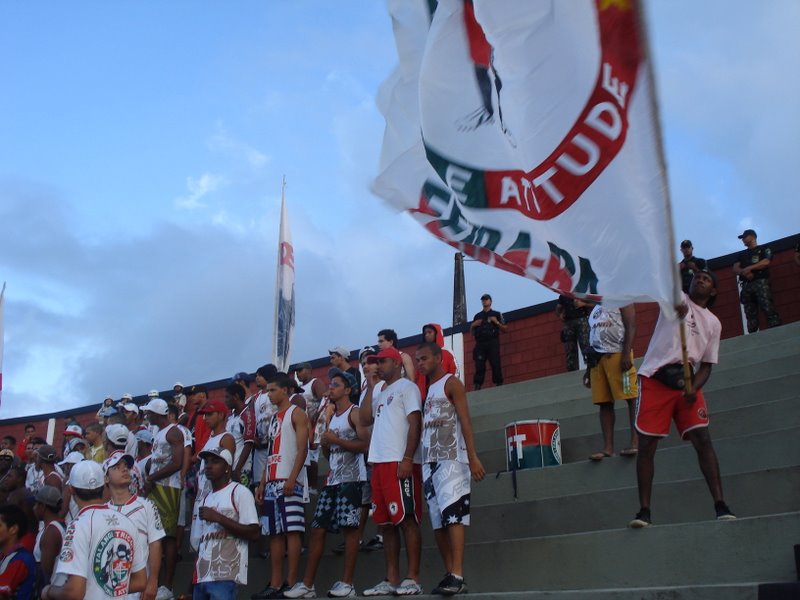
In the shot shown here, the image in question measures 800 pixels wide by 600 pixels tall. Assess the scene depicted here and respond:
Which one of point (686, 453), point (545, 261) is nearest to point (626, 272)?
point (545, 261)

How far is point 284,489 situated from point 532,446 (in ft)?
A: 7.10

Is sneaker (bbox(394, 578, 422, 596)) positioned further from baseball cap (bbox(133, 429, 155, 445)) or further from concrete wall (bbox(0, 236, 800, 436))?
concrete wall (bbox(0, 236, 800, 436))

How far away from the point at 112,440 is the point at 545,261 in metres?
5.62

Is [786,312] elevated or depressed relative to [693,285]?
elevated

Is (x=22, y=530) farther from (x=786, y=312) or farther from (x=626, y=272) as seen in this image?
(x=786, y=312)

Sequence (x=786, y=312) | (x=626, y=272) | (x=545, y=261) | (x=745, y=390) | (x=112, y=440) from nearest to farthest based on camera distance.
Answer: (x=626, y=272) → (x=545, y=261) → (x=745, y=390) → (x=112, y=440) → (x=786, y=312)

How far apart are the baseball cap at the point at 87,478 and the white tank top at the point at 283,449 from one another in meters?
2.35

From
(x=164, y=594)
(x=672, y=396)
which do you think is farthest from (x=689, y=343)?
(x=164, y=594)

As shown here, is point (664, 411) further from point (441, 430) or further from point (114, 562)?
point (114, 562)

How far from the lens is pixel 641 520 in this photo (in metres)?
5.96

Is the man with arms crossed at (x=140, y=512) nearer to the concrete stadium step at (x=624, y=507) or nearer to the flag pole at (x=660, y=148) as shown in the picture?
the concrete stadium step at (x=624, y=507)

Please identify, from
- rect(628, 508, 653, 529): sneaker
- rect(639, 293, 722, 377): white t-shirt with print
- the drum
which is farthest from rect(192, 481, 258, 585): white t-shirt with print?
rect(639, 293, 722, 377): white t-shirt with print

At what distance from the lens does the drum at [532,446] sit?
26.4 ft

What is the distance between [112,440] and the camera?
905 centimetres
